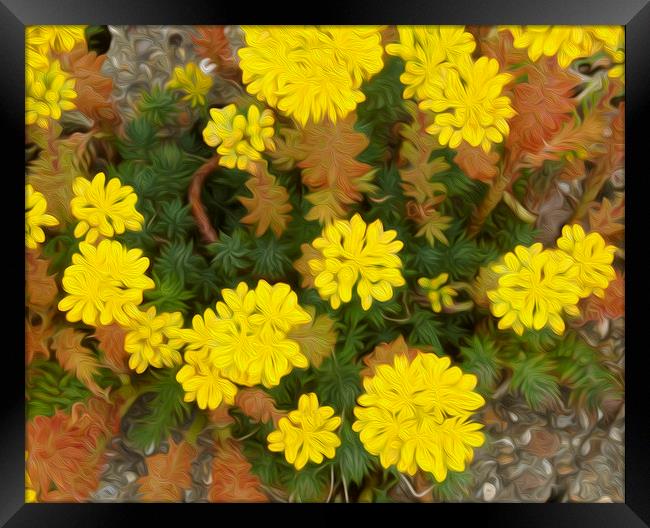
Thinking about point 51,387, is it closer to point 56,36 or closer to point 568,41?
point 56,36

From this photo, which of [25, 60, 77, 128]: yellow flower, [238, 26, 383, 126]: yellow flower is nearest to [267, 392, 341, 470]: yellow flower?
[238, 26, 383, 126]: yellow flower

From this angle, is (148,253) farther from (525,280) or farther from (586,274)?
(586,274)

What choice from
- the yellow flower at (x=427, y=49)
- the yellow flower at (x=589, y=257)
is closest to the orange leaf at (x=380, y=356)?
the yellow flower at (x=589, y=257)

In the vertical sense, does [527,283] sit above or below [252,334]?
above

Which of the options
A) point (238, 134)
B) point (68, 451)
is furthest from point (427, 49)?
point (68, 451)

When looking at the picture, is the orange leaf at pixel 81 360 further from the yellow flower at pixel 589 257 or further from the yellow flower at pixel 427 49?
the yellow flower at pixel 589 257

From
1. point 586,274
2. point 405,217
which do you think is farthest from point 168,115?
point 586,274
